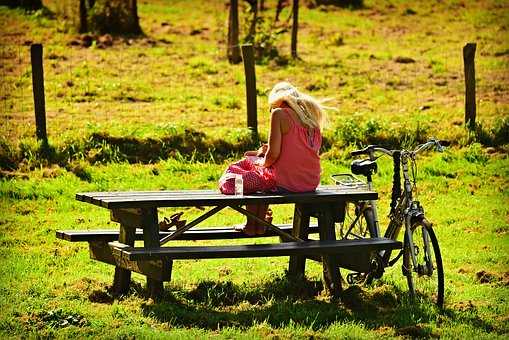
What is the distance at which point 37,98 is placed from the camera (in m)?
15.1

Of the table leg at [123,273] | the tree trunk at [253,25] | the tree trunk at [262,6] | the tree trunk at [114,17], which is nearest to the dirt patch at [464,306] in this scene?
the table leg at [123,273]

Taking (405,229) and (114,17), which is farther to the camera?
(114,17)

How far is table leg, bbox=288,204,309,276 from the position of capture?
9516 millimetres

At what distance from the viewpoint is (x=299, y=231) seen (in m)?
9.58

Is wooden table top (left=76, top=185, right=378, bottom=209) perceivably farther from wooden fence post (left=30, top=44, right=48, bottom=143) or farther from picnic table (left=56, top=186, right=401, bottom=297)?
wooden fence post (left=30, top=44, right=48, bottom=143)

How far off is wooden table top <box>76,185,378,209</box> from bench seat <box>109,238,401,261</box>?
0.33 meters

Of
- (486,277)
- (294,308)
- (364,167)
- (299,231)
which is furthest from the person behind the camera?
(486,277)

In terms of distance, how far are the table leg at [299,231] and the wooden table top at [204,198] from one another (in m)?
0.40

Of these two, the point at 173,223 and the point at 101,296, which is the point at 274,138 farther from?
the point at 101,296

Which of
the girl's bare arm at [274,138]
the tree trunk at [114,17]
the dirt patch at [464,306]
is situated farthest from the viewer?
the tree trunk at [114,17]

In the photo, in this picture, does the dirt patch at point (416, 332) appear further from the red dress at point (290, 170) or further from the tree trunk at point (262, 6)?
the tree trunk at point (262, 6)

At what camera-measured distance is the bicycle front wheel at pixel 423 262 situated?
859 centimetres

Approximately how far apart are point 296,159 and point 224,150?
251 inches

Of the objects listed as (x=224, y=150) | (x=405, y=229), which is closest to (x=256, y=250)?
(x=405, y=229)
